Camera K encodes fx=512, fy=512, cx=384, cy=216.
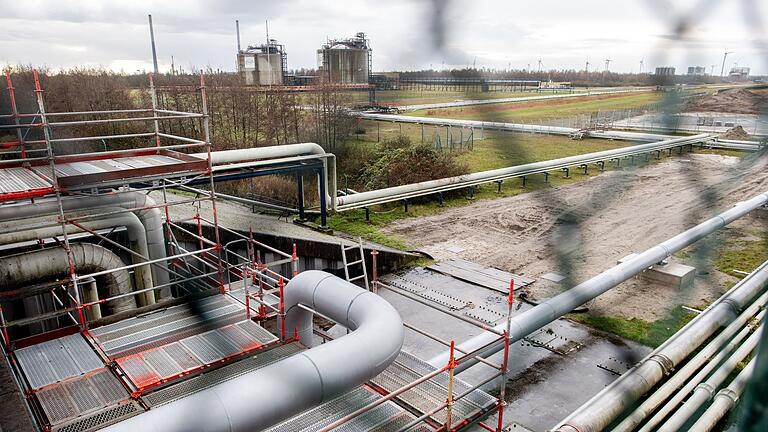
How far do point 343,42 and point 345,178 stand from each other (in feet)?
38.4

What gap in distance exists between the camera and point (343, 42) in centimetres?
88

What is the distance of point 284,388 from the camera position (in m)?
1.50

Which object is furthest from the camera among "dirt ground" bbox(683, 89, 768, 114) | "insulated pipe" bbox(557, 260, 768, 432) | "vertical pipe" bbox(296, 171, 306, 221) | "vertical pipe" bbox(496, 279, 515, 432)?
"vertical pipe" bbox(296, 171, 306, 221)

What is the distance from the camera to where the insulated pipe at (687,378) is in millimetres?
3793

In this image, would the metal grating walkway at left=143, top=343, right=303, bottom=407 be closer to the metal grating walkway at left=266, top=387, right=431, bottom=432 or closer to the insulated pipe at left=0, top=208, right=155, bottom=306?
the metal grating walkway at left=266, top=387, right=431, bottom=432

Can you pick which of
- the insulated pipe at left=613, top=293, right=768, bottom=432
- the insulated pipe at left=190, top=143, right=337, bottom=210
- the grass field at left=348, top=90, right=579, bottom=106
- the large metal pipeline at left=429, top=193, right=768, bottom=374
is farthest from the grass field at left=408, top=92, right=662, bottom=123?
the insulated pipe at left=190, top=143, right=337, bottom=210

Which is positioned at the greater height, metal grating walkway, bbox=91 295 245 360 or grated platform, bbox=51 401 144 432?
metal grating walkway, bbox=91 295 245 360

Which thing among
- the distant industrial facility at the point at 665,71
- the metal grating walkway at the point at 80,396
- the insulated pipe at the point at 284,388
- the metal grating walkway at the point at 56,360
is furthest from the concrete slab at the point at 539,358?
the distant industrial facility at the point at 665,71

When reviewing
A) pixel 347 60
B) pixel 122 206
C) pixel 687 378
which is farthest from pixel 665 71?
pixel 122 206

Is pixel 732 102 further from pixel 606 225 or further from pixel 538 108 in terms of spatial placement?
pixel 538 108

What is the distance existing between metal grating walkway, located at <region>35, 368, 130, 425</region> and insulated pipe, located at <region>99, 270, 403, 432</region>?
6.84 ft

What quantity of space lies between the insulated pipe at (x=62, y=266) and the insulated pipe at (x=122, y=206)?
480 mm

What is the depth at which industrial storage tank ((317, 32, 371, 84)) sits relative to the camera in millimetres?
791

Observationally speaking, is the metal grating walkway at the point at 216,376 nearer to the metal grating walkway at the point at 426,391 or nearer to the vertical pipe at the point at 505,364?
the metal grating walkway at the point at 426,391
